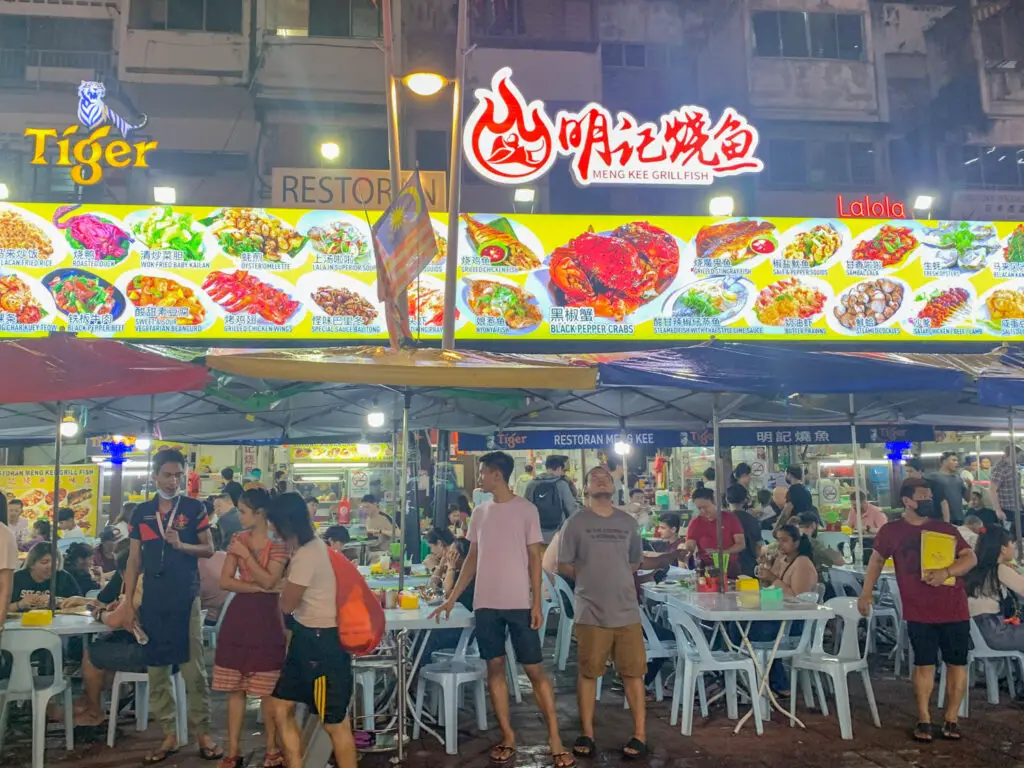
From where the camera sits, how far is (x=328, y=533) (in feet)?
30.5

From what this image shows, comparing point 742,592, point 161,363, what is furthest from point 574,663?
point 161,363

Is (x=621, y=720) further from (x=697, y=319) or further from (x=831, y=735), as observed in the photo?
(x=697, y=319)

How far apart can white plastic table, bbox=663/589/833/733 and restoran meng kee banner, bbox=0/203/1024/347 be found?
7.43 meters

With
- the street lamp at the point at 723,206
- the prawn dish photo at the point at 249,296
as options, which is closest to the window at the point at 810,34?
the street lamp at the point at 723,206

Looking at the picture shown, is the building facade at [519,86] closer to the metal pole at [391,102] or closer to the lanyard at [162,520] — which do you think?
the metal pole at [391,102]

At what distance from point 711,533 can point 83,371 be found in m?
6.02

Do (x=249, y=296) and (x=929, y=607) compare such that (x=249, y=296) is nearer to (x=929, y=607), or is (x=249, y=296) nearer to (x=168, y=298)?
(x=168, y=298)

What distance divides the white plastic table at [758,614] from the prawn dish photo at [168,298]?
30.1 feet

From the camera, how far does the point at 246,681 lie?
16.8 feet

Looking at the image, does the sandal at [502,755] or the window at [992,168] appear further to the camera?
the window at [992,168]

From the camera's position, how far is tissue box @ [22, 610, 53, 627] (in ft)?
19.1

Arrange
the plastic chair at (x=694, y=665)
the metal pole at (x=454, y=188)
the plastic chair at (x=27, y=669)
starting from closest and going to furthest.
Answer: the plastic chair at (x=27, y=669) → the plastic chair at (x=694, y=665) → the metal pole at (x=454, y=188)

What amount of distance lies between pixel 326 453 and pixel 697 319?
8290 millimetres

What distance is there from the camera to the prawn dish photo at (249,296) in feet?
41.9
